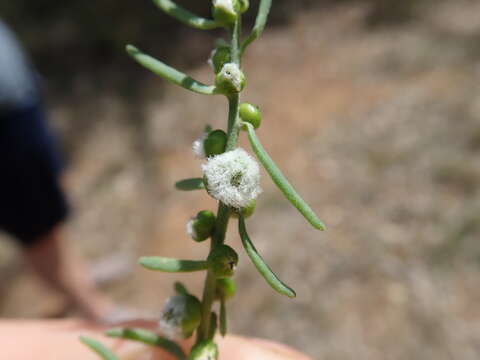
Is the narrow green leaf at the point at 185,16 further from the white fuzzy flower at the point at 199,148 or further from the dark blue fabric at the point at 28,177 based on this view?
the dark blue fabric at the point at 28,177

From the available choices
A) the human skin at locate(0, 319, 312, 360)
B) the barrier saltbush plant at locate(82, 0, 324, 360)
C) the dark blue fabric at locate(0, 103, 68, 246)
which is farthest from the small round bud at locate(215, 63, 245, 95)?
the dark blue fabric at locate(0, 103, 68, 246)

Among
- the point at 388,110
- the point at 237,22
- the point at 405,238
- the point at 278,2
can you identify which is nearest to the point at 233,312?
the point at 405,238

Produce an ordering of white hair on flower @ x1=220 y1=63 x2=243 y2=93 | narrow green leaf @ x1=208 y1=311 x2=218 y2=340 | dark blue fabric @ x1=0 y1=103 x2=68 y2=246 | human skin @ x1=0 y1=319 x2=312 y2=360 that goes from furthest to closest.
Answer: dark blue fabric @ x1=0 y1=103 x2=68 y2=246
human skin @ x1=0 y1=319 x2=312 y2=360
narrow green leaf @ x1=208 y1=311 x2=218 y2=340
white hair on flower @ x1=220 y1=63 x2=243 y2=93

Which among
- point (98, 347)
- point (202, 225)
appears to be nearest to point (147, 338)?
point (98, 347)

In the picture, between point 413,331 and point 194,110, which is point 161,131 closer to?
point 194,110

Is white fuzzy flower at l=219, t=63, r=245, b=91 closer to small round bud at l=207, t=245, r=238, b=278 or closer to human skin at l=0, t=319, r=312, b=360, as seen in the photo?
small round bud at l=207, t=245, r=238, b=278
